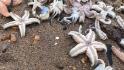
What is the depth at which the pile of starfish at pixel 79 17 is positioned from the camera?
8.07ft

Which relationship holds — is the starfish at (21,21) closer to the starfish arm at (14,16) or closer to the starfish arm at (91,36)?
the starfish arm at (14,16)

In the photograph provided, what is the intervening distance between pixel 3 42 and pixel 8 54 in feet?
0.47

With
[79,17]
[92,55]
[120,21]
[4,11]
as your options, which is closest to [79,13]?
[79,17]

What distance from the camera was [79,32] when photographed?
8.78 ft

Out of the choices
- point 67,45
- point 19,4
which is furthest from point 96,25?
point 19,4

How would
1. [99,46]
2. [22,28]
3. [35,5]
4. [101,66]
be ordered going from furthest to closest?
[35,5]
[22,28]
[99,46]
[101,66]

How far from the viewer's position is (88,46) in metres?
2.46

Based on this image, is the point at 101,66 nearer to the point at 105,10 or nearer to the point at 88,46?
the point at 88,46

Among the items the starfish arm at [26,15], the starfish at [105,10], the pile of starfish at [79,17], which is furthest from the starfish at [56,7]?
the starfish at [105,10]

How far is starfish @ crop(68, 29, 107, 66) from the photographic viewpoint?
2.42 metres

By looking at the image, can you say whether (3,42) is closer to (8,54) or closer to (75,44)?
(8,54)

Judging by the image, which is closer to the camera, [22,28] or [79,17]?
[22,28]

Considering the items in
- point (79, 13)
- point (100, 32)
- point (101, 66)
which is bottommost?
point (101, 66)

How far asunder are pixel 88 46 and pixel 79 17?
0.41 metres
